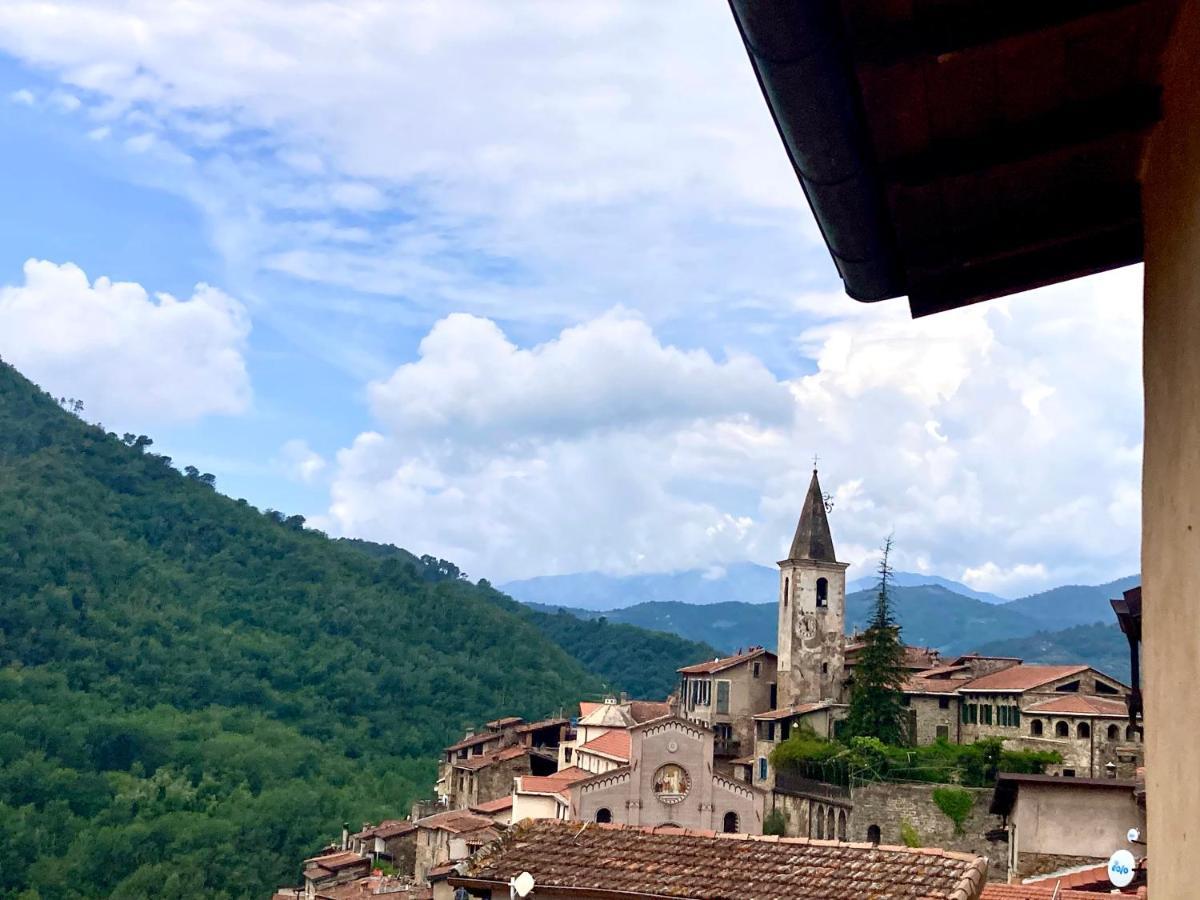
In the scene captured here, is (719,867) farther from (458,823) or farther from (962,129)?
(458,823)

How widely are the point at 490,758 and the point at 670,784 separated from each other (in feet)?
48.3

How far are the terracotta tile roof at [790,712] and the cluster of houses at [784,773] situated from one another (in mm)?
110

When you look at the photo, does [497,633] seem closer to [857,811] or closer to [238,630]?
[238,630]

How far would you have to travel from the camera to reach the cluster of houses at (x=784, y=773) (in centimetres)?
2390

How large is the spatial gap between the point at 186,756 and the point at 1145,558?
2905 inches

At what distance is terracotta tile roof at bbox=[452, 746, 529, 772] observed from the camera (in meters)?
53.7

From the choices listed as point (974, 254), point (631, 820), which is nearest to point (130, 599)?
point (631, 820)

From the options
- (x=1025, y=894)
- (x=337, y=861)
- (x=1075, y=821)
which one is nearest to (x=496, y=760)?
(x=337, y=861)

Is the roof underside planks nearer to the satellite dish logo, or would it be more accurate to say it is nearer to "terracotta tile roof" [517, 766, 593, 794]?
the satellite dish logo

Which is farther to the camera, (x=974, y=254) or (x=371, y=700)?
(x=371, y=700)

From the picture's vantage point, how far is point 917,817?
40.5 metres

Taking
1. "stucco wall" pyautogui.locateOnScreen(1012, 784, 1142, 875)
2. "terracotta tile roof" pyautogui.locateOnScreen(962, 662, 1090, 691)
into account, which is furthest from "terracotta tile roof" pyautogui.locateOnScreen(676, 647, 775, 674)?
"stucco wall" pyautogui.locateOnScreen(1012, 784, 1142, 875)

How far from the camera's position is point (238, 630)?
97.2 meters

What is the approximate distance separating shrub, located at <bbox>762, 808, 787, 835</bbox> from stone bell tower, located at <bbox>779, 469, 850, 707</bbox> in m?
8.16
